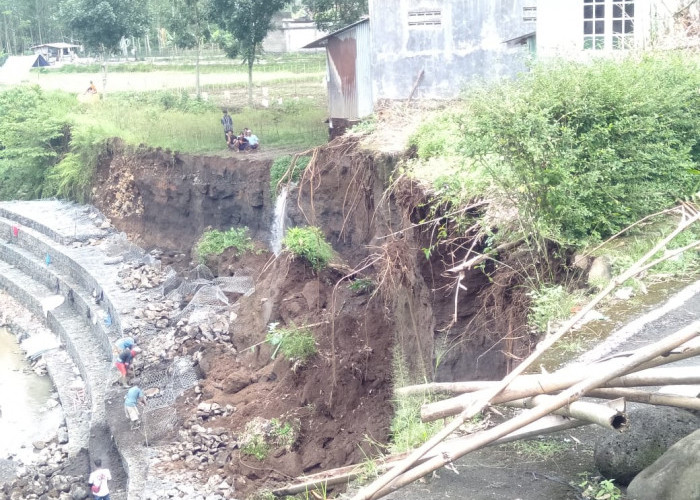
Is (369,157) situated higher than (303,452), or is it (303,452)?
(369,157)

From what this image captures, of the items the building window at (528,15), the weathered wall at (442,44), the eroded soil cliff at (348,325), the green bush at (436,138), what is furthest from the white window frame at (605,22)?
the eroded soil cliff at (348,325)

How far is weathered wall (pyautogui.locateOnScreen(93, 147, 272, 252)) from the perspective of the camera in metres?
21.1

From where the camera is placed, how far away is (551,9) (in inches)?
609

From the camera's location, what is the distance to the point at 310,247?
1546 cm

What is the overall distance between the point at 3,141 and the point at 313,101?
42.0 ft

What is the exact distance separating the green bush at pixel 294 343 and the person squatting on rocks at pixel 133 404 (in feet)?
8.50

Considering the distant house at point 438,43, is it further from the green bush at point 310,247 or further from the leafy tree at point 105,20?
the leafy tree at point 105,20

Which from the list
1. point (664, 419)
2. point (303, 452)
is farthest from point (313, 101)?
point (664, 419)

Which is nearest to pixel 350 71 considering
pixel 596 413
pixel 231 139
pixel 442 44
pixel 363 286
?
pixel 442 44

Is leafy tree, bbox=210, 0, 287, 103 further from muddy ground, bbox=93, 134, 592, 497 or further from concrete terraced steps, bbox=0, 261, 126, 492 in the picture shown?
concrete terraced steps, bbox=0, 261, 126, 492

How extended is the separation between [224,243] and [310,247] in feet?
20.7

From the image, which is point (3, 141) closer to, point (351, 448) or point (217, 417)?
point (217, 417)

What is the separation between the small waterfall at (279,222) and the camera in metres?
18.7

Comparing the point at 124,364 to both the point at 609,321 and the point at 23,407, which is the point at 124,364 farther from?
the point at 609,321
